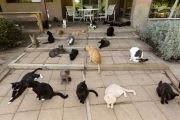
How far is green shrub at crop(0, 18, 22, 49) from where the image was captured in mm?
4943

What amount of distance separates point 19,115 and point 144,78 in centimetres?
289

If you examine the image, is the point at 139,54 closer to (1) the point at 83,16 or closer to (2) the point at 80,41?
(2) the point at 80,41

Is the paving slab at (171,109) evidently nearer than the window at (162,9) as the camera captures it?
Yes

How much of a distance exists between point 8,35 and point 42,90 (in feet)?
11.8

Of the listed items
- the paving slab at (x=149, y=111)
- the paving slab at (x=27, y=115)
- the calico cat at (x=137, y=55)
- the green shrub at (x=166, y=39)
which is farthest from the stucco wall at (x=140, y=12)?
the paving slab at (x=27, y=115)

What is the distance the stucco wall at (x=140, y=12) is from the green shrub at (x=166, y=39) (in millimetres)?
1300

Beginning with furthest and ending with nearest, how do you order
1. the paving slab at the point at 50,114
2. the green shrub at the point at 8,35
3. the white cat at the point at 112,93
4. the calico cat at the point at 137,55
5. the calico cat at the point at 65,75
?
1. the green shrub at the point at 8,35
2. the calico cat at the point at 137,55
3. the calico cat at the point at 65,75
4. the white cat at the point at 112,93
5. the paving slab at the point at 50,114

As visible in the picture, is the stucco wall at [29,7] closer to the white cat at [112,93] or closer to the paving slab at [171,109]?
the white cat at [112,93]

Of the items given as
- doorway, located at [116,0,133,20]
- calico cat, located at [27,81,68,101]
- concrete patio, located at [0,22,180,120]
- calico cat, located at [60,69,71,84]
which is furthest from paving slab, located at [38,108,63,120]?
doorway, located at [116,0,133,20]

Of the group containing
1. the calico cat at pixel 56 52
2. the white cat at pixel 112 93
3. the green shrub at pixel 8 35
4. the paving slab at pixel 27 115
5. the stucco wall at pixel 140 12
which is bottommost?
the paving slab at pixel 27 115

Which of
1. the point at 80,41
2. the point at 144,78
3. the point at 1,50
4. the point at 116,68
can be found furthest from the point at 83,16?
the point at 144,78

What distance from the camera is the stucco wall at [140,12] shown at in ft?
19.2

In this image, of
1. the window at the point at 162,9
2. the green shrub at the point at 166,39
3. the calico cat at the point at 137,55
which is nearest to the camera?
the calico cat at the point at 137,55

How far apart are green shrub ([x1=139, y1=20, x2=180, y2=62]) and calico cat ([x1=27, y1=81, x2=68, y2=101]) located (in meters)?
3.37
